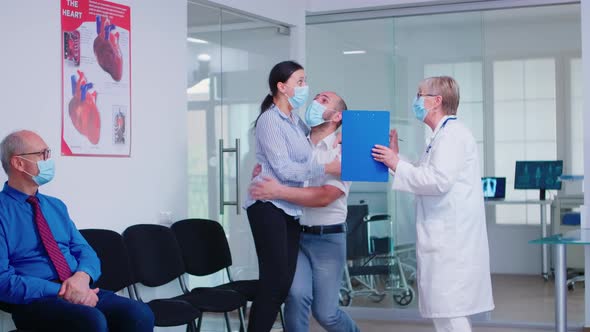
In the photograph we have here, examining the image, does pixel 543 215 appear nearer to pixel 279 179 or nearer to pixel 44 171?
pixel 279 179

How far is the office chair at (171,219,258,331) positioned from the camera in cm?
476

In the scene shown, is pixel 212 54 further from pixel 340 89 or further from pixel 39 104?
pixel 39 104

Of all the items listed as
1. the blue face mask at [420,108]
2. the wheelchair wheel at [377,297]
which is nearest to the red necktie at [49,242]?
the blue face mask at [420,108]

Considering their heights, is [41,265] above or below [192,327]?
above

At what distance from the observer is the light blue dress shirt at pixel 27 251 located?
3459mm

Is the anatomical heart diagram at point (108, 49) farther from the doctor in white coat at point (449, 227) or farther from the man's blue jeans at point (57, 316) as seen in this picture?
the doctor in white coat at point (449, 227)

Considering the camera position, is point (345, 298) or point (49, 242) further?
point (345, 298)

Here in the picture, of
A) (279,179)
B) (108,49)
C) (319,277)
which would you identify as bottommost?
(319,277)

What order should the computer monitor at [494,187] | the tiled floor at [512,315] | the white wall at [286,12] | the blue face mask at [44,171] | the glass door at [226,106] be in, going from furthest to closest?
1. the computer monitor at [494,187]
2. the tiled floor at [512,315]
3. the white wall at [286,12]
4. the glass door at [226,106]
5. the blue face mask at [44,171]

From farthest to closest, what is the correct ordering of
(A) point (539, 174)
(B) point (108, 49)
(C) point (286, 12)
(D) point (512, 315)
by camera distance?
(A) point (539, 174) → (D) point (512, 315) → (C) point (286, 12) → (B) point (108, 49)

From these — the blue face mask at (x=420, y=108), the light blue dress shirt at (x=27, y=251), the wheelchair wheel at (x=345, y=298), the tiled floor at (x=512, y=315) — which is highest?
the blue face mask at (x=420, y=108)

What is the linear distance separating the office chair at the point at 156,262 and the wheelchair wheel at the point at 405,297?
2.25m

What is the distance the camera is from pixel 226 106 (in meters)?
5.88

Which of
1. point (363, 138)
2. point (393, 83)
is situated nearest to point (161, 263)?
point (363, 138)
